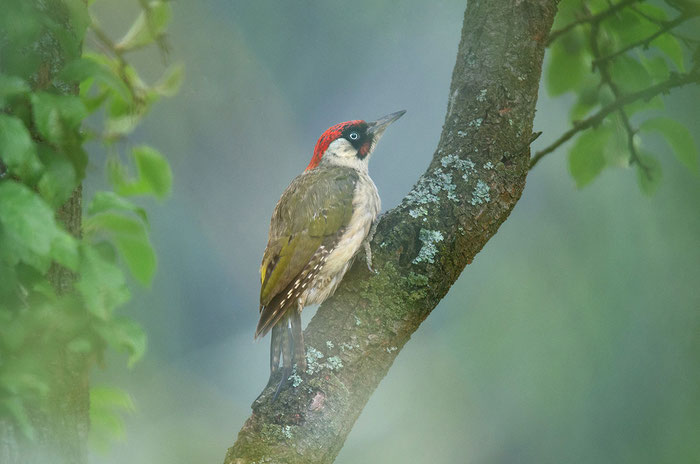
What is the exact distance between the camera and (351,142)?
1587 millimetres

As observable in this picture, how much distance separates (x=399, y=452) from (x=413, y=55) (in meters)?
1.09

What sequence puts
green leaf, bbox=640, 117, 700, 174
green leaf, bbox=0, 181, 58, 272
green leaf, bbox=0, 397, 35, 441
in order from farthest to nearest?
green leaf, bbox=640, 117, 700, 174 → green leaf, bbox=0, 397, 35, 441 → green leaf, bbox=0, 181, 58, 272

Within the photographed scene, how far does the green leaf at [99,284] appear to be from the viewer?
0.74 m

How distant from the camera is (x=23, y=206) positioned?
68cm

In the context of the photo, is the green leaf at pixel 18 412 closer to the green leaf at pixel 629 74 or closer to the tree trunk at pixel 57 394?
the tree trunk at pixel 57 394

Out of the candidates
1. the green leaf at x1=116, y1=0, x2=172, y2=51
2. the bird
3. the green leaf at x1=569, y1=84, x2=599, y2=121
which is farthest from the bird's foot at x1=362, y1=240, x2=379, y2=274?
the green leaf at x1=569, y1=84, x2=599, y2=121

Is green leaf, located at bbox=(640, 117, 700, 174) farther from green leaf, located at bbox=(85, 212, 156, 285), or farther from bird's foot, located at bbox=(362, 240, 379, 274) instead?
green leaf, located at bbox=(85, 212, 156, 285)

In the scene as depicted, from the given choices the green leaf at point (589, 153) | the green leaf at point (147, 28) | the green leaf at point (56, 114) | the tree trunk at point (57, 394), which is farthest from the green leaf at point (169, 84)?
the green leaf at point (589, 153)

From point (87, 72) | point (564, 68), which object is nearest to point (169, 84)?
point (87, 72)

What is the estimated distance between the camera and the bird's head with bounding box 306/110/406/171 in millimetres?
1569

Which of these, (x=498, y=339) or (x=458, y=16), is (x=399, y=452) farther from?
(x=458, y=16)

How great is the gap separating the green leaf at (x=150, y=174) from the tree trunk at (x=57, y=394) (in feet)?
0.49

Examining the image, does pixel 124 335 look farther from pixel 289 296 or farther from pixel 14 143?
pixel 289 296

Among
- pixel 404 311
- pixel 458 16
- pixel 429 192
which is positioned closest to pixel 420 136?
pixel 458 16
